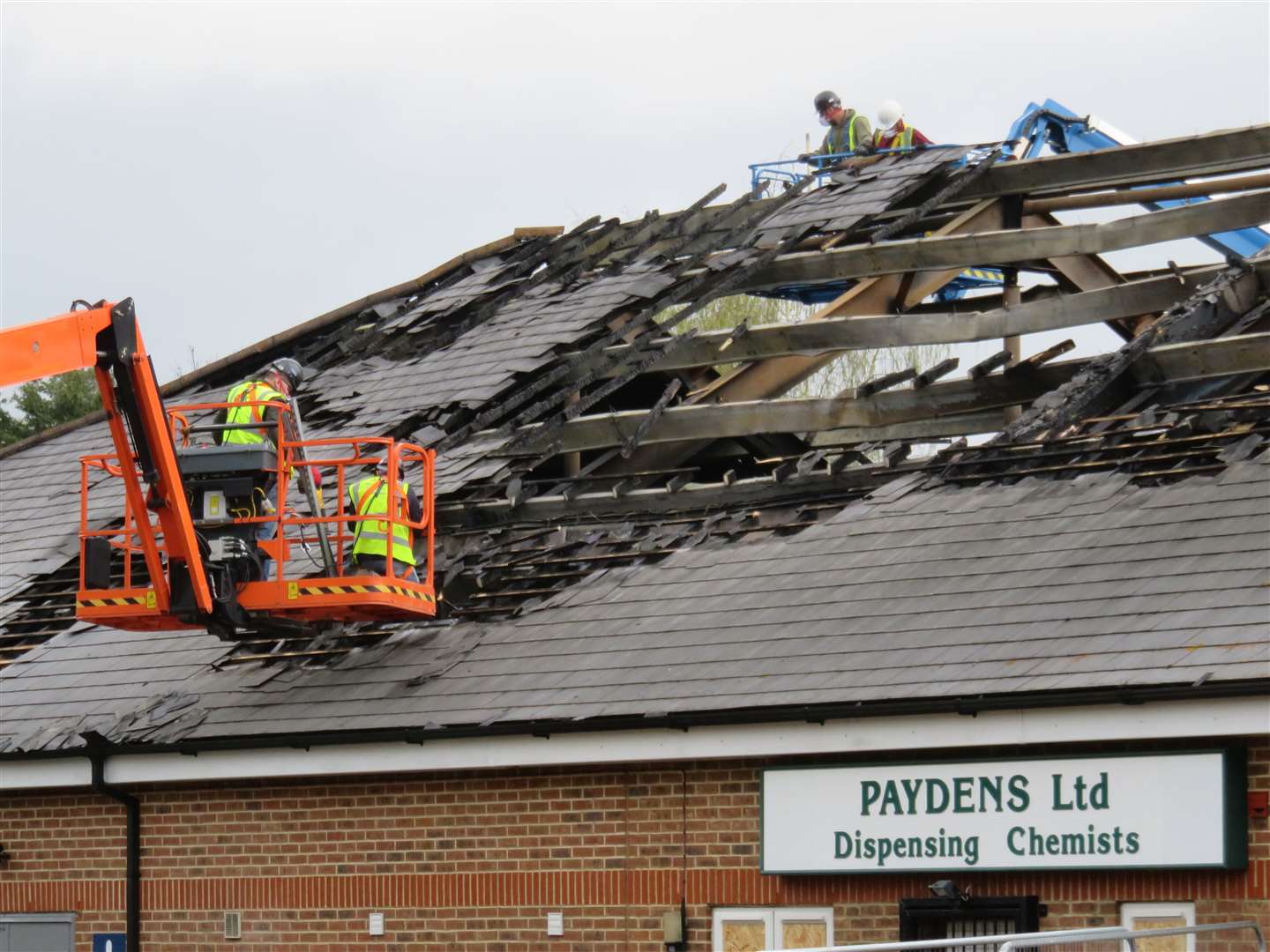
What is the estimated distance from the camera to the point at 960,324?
17031 millimetres

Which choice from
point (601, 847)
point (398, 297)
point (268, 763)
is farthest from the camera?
point (398, 297)

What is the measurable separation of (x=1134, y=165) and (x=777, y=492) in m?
6.09

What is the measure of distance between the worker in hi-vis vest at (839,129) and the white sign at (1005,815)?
11827 millimetres

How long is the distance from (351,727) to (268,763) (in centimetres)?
79

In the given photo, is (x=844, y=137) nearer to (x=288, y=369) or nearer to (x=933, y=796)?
(x=288, y=369)

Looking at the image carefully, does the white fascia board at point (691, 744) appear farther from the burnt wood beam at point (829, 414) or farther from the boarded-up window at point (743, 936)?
the burnt wood beam at point (829, 414)

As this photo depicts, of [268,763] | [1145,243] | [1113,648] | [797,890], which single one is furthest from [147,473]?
[1145,243]

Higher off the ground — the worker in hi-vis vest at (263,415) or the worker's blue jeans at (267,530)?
the worker in hi-vis vest at (263,415)

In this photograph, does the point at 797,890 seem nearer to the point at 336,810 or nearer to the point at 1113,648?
the point at 1113,648

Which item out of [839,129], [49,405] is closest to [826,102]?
[839,129]

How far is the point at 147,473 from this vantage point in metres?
13.7

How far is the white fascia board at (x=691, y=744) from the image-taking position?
1080 cm

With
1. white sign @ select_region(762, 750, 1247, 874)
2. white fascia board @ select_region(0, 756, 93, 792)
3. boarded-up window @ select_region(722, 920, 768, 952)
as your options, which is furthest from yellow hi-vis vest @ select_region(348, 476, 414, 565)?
boarded-up window @ select_region(722, 920, 768, 952)

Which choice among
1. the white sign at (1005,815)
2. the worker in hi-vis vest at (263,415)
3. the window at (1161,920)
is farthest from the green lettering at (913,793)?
the worker in hi-vis vest at (263,415)
